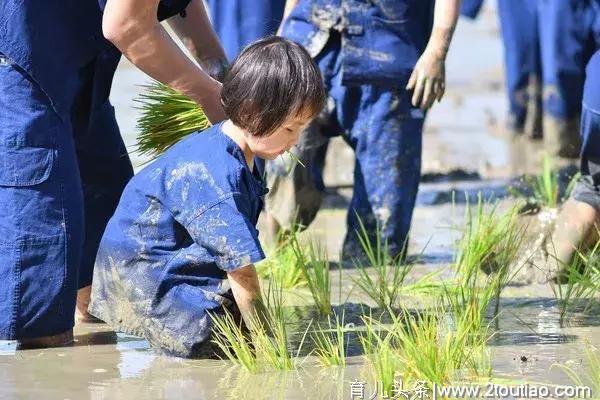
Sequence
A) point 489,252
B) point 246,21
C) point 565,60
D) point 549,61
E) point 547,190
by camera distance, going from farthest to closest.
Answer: point 549,61
point 565,60
point 246,21
point 547,190
point 489,252

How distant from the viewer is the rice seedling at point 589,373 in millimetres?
4020

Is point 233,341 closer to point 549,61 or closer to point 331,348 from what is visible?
point 331,348

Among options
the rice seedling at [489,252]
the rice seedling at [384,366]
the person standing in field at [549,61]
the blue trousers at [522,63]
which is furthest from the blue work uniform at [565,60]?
the rice seedling at [384,366]

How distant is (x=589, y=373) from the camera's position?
4242 mm

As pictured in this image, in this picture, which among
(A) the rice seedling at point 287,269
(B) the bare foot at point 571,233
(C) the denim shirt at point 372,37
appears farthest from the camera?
(C) the denim shirt at point 372,37

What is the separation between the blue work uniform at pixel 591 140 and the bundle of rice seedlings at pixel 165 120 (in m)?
1.51

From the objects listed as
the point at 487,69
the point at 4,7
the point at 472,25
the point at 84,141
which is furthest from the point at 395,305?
the point at 472,25

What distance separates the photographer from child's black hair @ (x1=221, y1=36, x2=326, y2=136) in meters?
4.35

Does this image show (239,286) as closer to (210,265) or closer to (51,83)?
(210,265)

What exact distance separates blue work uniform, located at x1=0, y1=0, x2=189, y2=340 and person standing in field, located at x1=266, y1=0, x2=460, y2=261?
1.52 metres

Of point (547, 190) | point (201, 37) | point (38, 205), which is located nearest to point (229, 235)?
point (38, 205)

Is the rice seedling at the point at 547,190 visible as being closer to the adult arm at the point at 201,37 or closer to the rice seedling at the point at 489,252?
the rice seedling at the point at 489,252

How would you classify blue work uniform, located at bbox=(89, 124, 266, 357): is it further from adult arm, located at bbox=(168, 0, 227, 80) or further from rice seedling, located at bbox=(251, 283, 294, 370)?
adult arm, located at bbox=(168, 0, 227, 80)

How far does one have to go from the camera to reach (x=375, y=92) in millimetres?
6195
